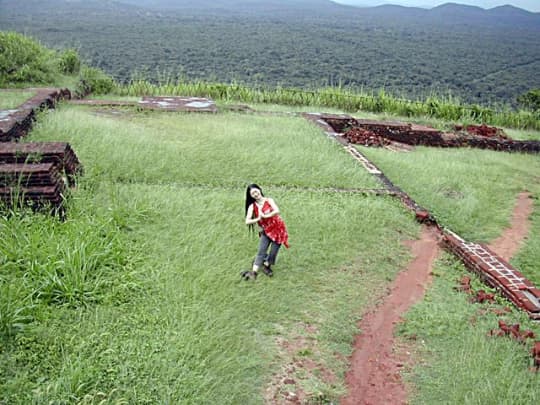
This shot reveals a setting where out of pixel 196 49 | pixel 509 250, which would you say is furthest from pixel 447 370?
pixel 196 49

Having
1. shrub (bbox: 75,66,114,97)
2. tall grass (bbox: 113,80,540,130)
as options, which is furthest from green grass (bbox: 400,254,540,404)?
shrub (bbox: 75,66,114,97)

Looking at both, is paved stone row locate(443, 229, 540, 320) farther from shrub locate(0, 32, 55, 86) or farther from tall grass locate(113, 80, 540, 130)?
shrub locate(0, 32, 55, 86)

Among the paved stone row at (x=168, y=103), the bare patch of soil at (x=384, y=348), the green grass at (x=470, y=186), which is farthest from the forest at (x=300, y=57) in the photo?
the bare patch of soil at (x=384, y=348)

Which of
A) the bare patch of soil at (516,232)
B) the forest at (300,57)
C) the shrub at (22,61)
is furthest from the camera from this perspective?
the forest at (300,57)

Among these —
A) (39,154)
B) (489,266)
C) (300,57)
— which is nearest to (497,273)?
(489,266)

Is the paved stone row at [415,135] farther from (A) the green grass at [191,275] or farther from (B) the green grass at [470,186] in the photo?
(A) the green grass at [191,275]

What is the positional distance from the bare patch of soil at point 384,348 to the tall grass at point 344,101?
7.47 metres

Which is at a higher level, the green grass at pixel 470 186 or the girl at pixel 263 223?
the girl at pixel 263 223

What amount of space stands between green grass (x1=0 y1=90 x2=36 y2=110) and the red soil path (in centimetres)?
566

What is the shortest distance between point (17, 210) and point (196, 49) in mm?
24526

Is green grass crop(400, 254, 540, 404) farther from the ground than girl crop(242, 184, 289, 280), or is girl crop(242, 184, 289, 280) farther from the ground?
girl crop(242, 184, 289, 280)

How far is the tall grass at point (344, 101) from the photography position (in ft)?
37.7

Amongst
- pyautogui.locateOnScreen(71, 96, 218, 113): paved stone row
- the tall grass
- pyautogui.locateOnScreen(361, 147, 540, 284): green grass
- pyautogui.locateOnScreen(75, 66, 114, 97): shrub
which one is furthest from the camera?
the tall grass

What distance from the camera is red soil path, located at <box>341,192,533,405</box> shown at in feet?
10.3
